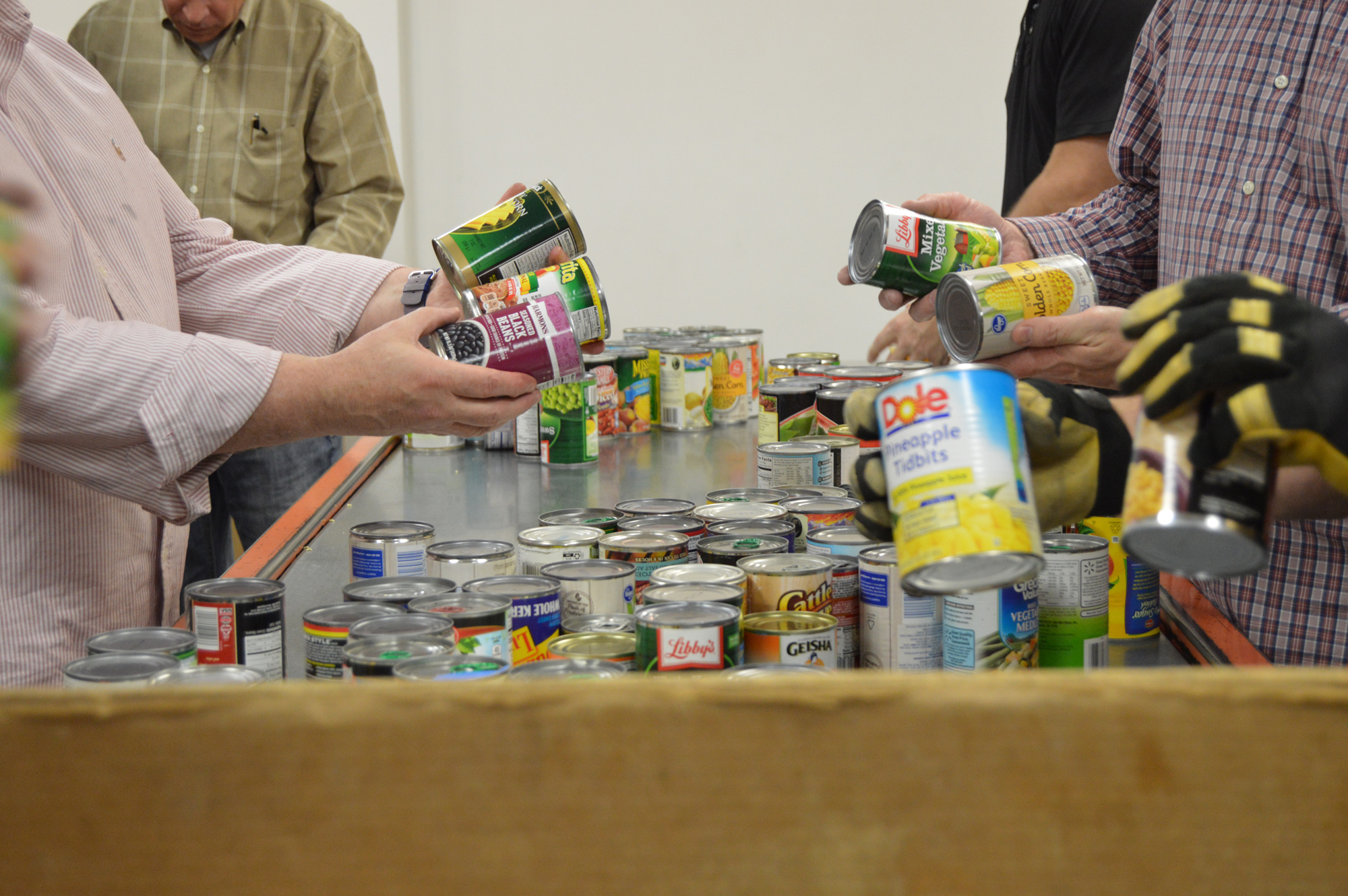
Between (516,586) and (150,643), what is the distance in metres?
0.32

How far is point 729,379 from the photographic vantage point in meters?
2.53

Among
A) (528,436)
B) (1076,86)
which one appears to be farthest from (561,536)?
(1076,86)

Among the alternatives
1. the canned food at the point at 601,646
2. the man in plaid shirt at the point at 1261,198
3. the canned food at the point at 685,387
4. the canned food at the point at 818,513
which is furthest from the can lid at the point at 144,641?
the canned food at the point at 685,387

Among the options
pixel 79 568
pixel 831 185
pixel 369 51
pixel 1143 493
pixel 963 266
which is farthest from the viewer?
pixel 831 185

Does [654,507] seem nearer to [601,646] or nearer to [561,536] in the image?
[561,536]

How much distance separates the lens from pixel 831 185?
4.56 metres

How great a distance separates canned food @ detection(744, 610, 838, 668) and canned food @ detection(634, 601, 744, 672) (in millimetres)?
34

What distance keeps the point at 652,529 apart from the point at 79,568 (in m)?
0.65

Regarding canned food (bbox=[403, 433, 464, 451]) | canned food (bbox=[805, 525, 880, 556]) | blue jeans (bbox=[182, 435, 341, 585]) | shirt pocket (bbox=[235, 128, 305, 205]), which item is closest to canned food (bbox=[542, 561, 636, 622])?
canned food (bbox=[805, 525, 880, 556])

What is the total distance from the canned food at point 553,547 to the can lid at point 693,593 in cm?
18

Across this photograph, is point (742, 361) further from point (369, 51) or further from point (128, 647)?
point (369, 51)

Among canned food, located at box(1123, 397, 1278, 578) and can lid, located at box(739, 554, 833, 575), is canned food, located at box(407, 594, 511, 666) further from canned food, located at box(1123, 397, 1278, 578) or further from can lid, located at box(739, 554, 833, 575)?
canned food, located at box(1123, 397, 1278, 578)

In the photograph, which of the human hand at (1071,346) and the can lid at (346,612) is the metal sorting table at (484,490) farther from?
the human hand at (1071,346)

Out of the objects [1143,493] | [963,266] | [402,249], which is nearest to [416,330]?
[963,266]
